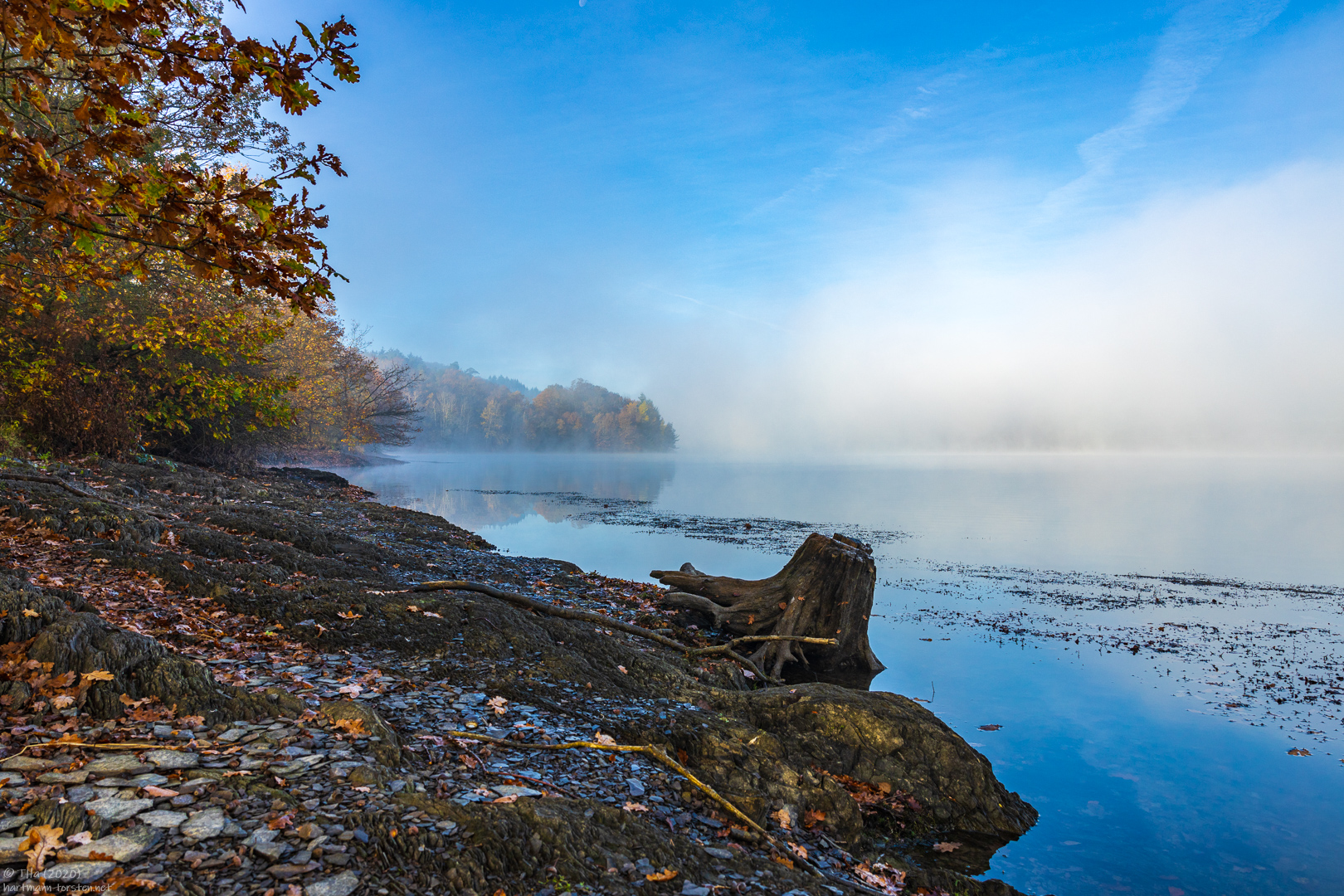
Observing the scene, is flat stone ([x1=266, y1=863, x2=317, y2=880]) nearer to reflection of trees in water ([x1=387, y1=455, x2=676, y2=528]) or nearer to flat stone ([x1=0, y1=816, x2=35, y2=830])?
flat stone ([x1=0, y1=816, x2=35, y2=830])

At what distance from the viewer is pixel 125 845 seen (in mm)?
3699

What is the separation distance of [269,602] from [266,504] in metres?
15.0

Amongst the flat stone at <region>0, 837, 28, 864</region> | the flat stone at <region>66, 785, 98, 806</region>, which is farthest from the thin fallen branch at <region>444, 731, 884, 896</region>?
the flat stone at <region>0, 837, 28, 864</region>

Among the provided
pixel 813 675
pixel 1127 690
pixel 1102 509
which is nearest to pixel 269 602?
pixel 813 675

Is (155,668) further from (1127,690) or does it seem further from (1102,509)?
(1102,509)

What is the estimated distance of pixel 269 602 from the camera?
8805mm

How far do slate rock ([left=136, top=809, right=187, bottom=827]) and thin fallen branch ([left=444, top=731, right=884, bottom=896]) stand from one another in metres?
2.47

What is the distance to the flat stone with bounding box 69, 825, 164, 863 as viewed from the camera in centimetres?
358

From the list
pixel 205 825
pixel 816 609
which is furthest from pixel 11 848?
pixel 816 609

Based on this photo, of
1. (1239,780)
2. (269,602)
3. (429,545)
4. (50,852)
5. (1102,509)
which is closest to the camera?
(50,852)

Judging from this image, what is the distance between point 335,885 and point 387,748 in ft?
5.47

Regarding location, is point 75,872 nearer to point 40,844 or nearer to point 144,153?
point 40,844

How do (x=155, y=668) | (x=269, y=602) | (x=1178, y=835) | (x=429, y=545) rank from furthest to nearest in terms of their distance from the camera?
(x=429, y=545) → (x=1178, y=835) → (x=269, y=602) → (x=155, y=668)

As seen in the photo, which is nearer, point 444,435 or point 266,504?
point 266,504
